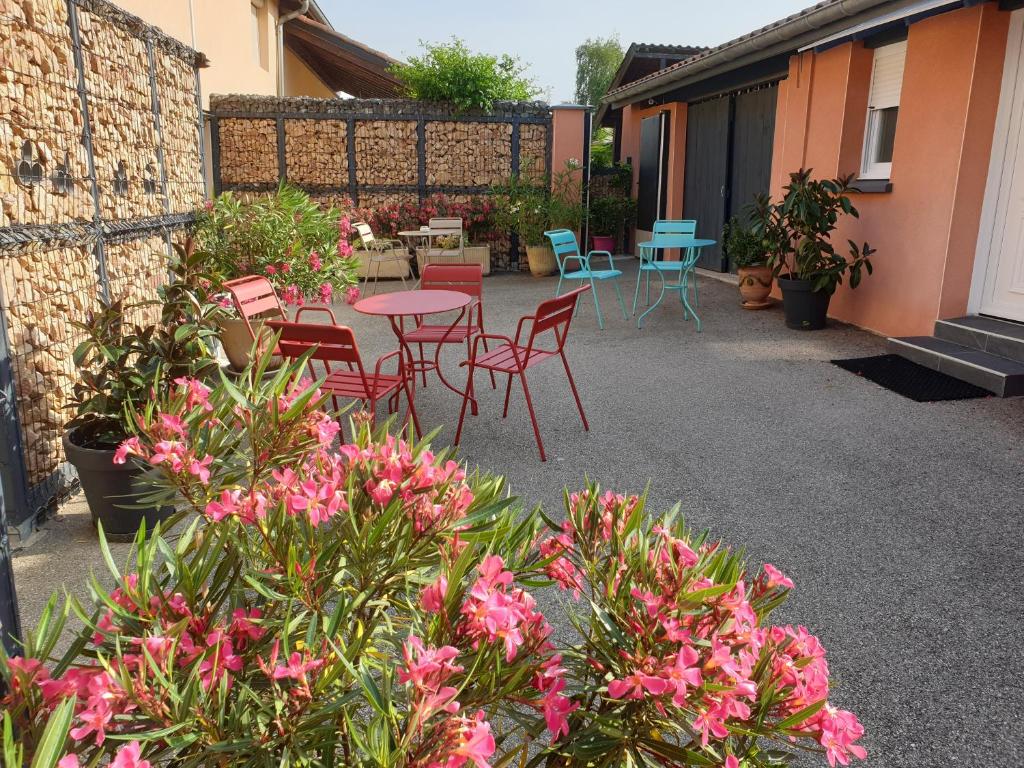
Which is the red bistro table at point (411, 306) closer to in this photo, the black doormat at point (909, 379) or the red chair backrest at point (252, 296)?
the red chair backrest at point (252, 296)

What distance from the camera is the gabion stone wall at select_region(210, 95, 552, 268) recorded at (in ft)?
36.1

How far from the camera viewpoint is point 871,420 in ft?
15.4

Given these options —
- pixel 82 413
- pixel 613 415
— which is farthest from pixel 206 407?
pixel 613 415

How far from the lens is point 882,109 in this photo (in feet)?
23.2

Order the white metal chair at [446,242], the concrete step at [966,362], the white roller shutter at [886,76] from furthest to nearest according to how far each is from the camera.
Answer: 1. the white metal chair at [446,242]
2. the white roller shutter at [886,76]
3. the concrete step at [966,362]

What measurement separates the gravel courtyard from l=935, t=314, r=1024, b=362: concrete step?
1.76 feet

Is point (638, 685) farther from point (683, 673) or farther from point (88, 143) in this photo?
point (88, 143)

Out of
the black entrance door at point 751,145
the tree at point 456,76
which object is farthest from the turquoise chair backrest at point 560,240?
the tree at point 456,76

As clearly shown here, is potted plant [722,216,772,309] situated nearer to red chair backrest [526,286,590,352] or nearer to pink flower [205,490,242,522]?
red chair backrest [526,286,590,352]

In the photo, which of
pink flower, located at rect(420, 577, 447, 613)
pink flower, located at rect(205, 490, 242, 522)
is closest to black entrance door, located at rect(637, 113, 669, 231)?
pink flower, located at rect(205, 490, 242, 522)

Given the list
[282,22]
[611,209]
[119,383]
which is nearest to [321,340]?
[119,383]

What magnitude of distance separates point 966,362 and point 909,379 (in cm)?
37

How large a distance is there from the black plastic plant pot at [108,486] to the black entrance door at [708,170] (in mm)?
8900

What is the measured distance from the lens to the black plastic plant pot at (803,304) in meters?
7.03
